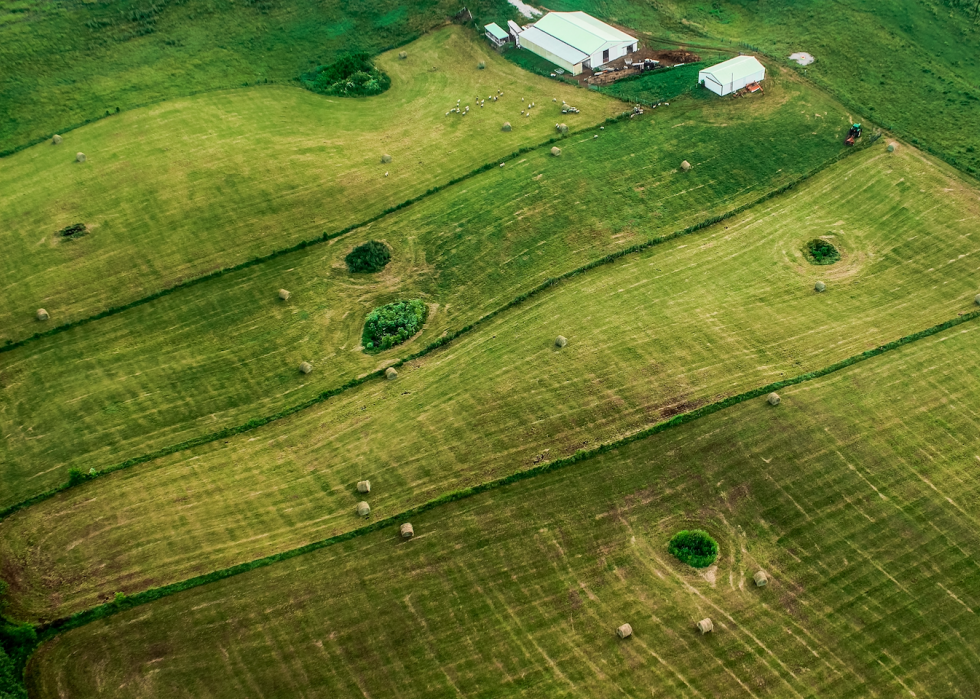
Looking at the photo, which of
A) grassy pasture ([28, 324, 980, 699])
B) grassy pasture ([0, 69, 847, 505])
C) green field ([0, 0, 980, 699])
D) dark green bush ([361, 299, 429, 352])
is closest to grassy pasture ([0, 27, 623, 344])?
green field ([0, 0, 980, 699])

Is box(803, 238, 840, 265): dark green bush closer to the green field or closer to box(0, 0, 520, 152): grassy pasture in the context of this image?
the green field

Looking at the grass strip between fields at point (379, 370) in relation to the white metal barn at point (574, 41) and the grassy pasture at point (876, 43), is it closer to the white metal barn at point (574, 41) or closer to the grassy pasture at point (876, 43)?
the grassy pasture at point (876, 43)

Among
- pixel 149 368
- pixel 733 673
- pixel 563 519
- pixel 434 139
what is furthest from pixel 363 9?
pixel 733 673

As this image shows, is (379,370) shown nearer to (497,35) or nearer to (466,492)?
(466,492)

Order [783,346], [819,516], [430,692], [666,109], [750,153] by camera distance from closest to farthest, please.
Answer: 1. [430,692]
2. [819,516]
3. [783,346]
4. [750,153]
5. [666,109]

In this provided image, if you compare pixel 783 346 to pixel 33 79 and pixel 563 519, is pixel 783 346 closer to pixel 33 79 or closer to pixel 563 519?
pixel 563 519

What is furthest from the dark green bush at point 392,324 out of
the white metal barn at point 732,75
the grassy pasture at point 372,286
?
the white metal barn at point 732,75

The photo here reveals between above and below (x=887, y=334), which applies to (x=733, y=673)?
below

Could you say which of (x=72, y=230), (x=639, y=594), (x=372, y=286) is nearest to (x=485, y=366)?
(x=372, y=286)
